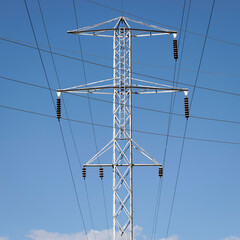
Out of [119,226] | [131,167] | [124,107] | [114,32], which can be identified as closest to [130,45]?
[114,32]

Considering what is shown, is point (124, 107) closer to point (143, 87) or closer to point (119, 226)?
point (143, 87)

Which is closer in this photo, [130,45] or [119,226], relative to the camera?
[119,226]

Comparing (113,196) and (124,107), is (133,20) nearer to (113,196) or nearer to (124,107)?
(124,107)

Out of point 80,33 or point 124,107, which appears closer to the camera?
point 124,107

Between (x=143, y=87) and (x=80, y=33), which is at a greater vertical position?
(x=80, y=33)

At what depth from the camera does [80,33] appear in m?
49.8

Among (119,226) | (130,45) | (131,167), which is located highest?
(130,45)

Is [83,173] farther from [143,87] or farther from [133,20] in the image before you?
[133,20]

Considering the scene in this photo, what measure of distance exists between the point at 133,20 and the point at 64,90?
651 centimetres

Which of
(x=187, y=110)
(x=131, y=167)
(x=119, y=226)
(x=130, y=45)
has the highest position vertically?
(x=130, y=45)

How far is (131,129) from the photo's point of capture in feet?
151

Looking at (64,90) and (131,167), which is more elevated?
(64,90)

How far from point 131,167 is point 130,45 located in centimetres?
841

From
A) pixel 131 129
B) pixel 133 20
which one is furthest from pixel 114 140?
pixel 133 20
